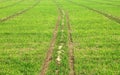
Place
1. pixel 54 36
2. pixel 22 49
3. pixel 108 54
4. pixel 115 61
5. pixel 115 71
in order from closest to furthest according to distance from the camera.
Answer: pixel 115 71, pixel 115 61, pixel 108 54, pixel 22 49, pixel 54 36

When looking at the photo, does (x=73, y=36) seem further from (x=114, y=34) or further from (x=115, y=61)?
(x=115, y=61)

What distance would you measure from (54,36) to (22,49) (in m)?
4.31

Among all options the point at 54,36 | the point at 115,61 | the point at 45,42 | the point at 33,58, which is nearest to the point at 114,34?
the point at 54,36

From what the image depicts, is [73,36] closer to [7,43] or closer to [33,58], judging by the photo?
[7,43]

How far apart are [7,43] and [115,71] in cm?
835

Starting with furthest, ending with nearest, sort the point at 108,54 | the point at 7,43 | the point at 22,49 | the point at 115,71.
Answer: the point at 7,43 → the point at 22,49 → the point at 108,54 → the point at 115,71

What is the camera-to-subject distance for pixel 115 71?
37.2 feet

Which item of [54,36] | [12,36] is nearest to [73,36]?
[54,36]

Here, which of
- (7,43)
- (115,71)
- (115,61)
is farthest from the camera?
(7,43)

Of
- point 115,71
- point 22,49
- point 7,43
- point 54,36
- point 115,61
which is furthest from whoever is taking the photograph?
point 54,36

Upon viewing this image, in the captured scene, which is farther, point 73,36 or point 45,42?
point 73,36

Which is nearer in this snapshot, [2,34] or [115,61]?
[115,61]

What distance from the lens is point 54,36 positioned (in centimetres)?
1917

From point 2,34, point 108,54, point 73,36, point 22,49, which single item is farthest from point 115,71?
point 2,34
